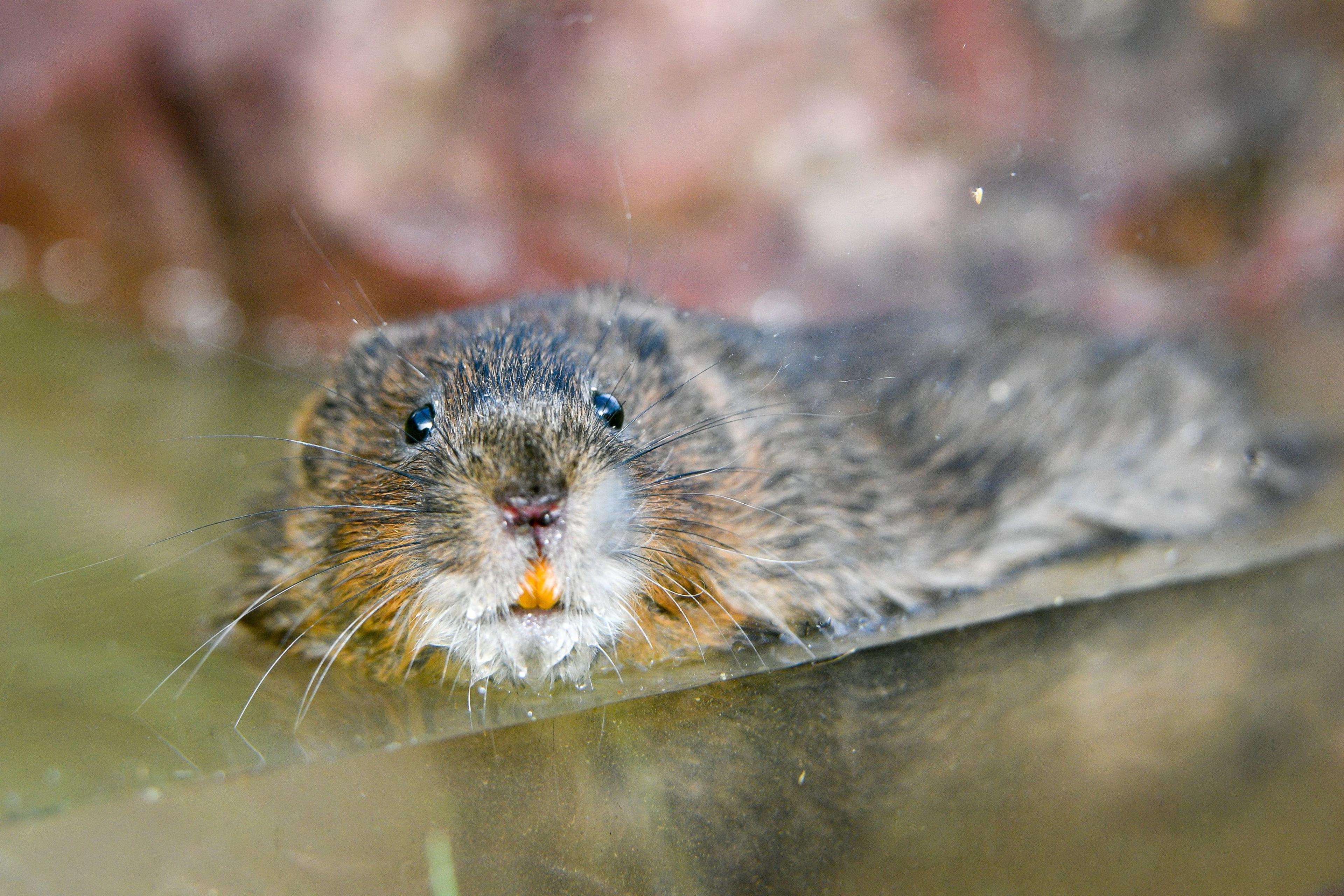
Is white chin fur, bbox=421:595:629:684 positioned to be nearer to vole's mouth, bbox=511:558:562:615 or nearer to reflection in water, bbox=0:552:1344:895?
vole's mouth, bbox=511:558:562:615

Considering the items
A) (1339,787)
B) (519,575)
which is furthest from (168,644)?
(1339,787)

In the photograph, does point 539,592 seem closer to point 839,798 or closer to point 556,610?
point 556,610

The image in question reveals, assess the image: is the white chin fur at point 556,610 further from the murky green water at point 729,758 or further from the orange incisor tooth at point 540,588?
the murky green water at point 729,758

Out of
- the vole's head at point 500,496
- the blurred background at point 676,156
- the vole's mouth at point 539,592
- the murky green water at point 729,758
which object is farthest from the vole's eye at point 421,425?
the blurred background at point 676,156

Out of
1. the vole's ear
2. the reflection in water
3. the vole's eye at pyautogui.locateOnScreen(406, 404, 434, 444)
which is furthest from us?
the vole's ear

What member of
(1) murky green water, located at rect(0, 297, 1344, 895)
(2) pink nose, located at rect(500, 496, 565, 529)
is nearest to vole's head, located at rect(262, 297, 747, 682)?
(2) pink nose, located at rect(500, 496, 565, 529)

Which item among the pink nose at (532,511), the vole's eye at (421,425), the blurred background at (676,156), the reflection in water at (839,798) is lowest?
the reflection in water at (839,798)

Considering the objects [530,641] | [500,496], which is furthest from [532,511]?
[530,641]
